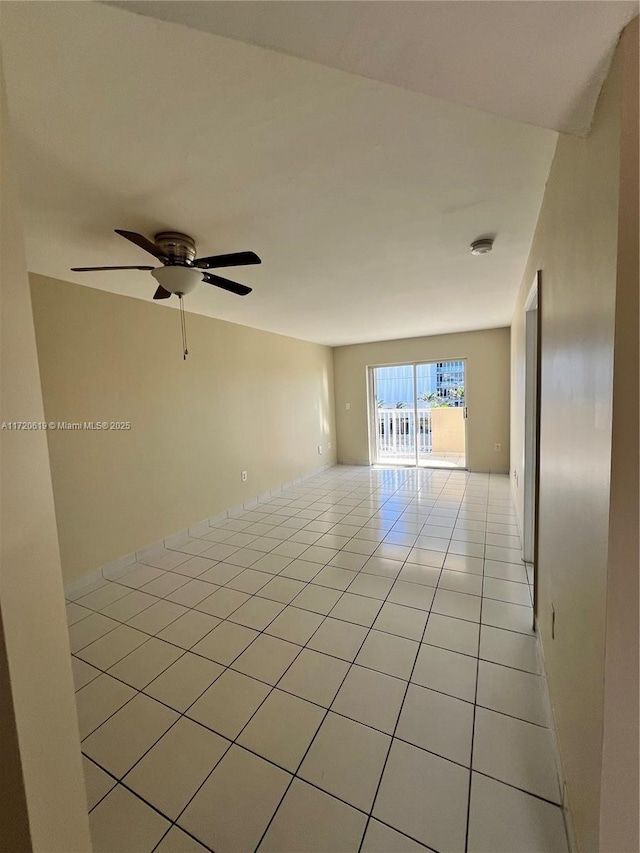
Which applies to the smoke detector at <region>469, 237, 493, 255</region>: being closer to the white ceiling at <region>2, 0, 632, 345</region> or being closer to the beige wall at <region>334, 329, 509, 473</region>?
the white ceiling at <region>2, 0, 632, 345</region>

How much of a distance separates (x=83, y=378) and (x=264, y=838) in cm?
291

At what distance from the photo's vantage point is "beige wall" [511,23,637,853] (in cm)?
78

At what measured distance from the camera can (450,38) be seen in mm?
661

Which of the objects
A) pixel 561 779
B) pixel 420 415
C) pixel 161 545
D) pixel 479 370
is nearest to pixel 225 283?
pixel 161 545

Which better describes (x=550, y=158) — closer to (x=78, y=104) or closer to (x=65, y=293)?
(x=78, y=104)

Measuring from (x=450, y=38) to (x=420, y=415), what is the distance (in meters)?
7.03

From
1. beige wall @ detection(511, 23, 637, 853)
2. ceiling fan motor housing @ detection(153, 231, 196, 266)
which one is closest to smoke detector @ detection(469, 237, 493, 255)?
beige wall @ detection(511, 23, 637, 853)

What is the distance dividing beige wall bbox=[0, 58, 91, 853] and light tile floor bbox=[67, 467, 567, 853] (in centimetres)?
53

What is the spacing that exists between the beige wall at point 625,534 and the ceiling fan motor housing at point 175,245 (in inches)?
72.7

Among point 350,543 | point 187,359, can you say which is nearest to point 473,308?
point 350,543

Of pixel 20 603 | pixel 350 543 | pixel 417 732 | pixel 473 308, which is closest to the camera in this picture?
pixel 20 603

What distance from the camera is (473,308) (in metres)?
4.00

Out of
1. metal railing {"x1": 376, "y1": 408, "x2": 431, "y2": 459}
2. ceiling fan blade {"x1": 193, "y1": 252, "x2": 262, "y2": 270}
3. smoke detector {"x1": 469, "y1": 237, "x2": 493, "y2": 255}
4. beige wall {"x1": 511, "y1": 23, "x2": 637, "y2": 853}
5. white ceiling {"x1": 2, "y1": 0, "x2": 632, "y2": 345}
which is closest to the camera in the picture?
beige wall {"x1": 511, "y1": 23, "x2": 637, "y2": 853}

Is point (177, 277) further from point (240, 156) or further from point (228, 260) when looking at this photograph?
point (240, 156)
